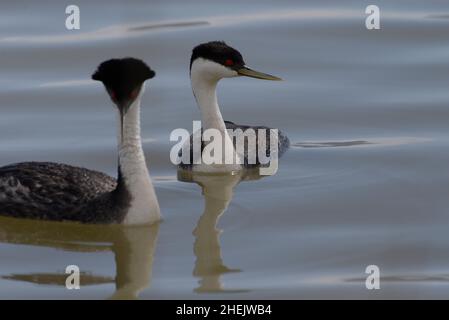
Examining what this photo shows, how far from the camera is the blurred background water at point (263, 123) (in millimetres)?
11195

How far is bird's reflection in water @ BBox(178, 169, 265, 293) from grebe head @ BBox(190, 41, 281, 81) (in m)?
0.99

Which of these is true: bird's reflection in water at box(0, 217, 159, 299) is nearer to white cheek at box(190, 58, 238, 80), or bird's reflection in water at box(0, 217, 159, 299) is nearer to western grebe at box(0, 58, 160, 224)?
western grebe at box(0, 58, 160, 224)

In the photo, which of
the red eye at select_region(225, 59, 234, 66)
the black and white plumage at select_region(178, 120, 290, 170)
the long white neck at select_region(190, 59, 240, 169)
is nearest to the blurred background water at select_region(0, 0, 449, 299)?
the black and white plumage at select_region(178, 120, 290, 170)

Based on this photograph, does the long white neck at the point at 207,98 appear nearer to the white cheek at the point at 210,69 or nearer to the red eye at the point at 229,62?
the white cheek at the point at 210,69

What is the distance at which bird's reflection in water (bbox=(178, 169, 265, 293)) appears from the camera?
439 inches

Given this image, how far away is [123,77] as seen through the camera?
38.0 ft

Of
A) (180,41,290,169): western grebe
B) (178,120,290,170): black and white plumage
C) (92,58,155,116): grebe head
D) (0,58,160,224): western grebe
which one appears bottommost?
(0,58,160,224): western grebe

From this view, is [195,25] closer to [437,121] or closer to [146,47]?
[146,47]

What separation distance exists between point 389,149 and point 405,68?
10.2 ft

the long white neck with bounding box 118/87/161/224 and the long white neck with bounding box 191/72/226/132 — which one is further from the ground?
the long white neck with bounding box 191/72/226/132

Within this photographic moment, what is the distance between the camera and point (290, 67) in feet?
58.2

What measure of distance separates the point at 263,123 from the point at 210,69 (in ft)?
5.39

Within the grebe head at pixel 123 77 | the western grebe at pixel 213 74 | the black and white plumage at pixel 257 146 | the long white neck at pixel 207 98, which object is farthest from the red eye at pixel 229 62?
the grebe head at pixel 123 77

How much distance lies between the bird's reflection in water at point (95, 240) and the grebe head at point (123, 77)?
1.08 metres
